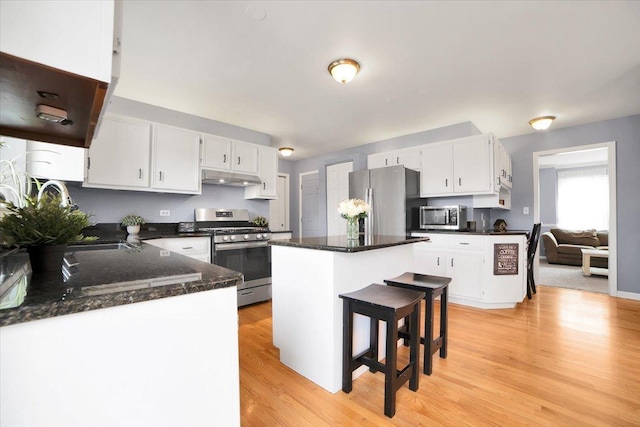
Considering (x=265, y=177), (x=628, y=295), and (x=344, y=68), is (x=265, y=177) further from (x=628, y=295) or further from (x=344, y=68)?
(x=628, y=295)

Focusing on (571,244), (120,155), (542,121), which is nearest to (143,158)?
(120,155)

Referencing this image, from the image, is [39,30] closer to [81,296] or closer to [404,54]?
[81,296]

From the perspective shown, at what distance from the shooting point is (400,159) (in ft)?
14.9

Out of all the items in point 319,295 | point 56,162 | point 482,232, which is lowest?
point 319,295

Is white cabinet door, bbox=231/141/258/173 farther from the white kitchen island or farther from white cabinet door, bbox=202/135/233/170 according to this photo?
the white kitchen island

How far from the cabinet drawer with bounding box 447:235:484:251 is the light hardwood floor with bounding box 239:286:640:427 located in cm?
96

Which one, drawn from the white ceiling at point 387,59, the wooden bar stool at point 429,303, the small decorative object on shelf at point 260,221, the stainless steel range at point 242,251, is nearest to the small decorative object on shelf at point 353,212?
the wooden bar stool at point 429,303

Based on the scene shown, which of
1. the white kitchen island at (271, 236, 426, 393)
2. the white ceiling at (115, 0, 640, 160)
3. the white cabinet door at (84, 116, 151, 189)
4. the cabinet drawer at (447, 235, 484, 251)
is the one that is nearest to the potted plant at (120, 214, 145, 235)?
the white cabinet door at (84, 116, 151, 189)

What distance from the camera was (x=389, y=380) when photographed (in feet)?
5.26

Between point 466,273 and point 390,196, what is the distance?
1440 mm

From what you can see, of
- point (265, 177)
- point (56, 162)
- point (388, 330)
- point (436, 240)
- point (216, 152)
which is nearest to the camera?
point (388, 330)

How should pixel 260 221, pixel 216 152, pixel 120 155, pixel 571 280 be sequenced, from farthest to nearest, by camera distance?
pixel 571 280 → pixel 260 221 → pixel 216 152 → pixel 120 155

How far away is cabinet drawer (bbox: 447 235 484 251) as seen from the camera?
352 centimetres

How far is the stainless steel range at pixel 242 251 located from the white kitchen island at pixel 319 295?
136 centimetres
